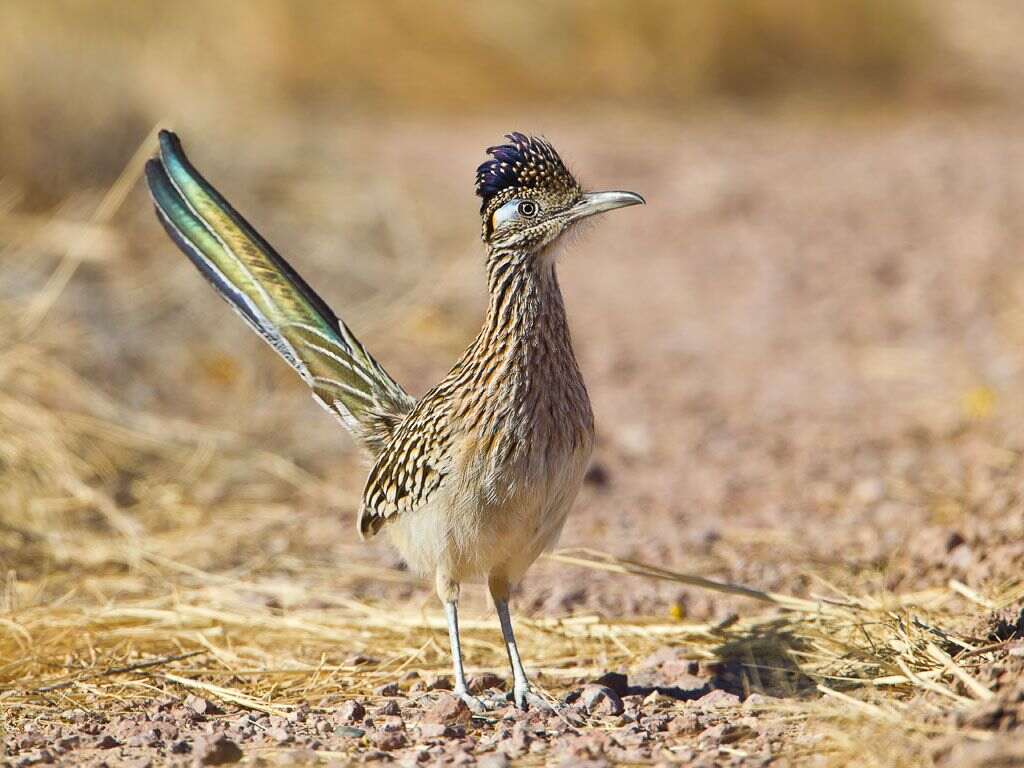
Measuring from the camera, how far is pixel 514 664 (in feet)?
14.1

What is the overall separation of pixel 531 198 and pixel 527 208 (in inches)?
1.2

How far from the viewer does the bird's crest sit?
14.0ft

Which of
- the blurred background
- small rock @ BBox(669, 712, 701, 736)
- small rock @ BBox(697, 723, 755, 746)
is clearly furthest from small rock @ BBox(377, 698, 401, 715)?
the blurred background

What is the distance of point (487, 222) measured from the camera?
434 centimetres

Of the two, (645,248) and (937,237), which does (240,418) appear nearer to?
(645,248)

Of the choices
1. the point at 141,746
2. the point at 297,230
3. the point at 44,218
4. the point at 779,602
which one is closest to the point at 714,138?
the point at 297,230

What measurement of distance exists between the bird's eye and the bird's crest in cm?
4

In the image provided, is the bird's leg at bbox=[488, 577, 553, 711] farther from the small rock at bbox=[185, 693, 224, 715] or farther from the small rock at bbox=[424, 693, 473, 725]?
the small rock at bbox=[185, 693, 224, 715]

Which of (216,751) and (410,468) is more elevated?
(410,468)

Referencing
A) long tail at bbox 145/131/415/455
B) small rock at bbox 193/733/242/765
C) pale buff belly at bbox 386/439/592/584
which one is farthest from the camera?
long tail at bbox 145/131/415/455

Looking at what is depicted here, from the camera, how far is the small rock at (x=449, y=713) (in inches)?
155

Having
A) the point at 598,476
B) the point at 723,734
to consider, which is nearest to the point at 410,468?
the point at 723,734

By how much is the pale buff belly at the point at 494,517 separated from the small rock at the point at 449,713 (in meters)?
0.40

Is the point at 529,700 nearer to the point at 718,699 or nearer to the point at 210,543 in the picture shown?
the point at 718,699
